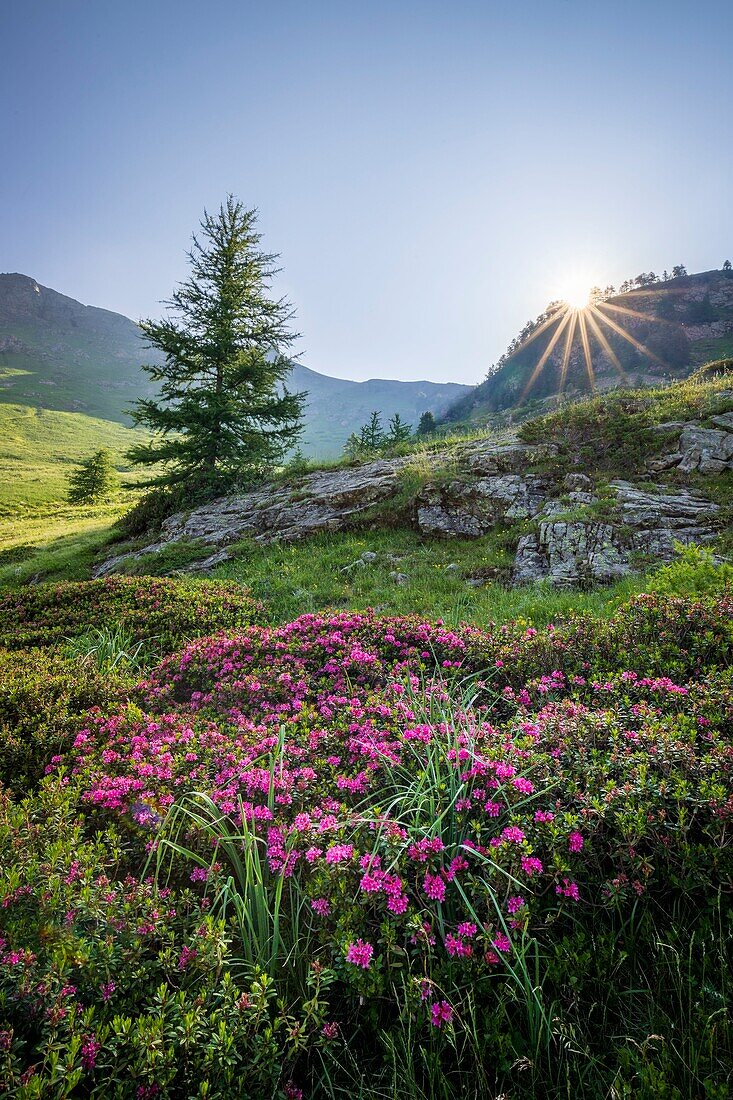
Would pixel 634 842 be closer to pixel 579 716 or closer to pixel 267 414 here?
pixel 579 716

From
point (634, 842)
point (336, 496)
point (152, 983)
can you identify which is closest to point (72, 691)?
point (152, 983)

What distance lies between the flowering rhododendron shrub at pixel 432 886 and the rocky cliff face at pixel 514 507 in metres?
5.28

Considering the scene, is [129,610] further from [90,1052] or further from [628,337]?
[628,337]

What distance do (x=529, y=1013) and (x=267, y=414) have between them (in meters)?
18.4

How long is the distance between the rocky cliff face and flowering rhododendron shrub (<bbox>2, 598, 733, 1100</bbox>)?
528cm

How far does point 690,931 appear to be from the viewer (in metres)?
1.81

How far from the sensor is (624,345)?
102 metres

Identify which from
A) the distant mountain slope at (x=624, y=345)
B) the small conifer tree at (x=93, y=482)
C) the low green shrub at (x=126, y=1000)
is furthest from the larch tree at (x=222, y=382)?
the distant mountain slope at (x=624, y=345)

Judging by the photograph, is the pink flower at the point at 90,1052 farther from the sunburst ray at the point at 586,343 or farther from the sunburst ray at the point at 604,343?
the sunburst ray at the point at 604,343

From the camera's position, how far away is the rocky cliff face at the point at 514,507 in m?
7.88

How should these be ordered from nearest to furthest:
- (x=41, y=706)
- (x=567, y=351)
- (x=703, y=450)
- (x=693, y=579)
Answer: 1. (x=41, y=706)
2. (x=693, y=579)
3. (x=703, y=450)
4. (x=567, y=351)

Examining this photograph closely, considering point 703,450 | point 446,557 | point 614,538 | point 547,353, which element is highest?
point 547,353

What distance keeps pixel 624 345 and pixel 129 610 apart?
125 meters

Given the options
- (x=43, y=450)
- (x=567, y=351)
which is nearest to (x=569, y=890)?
(x=567, y=351)
